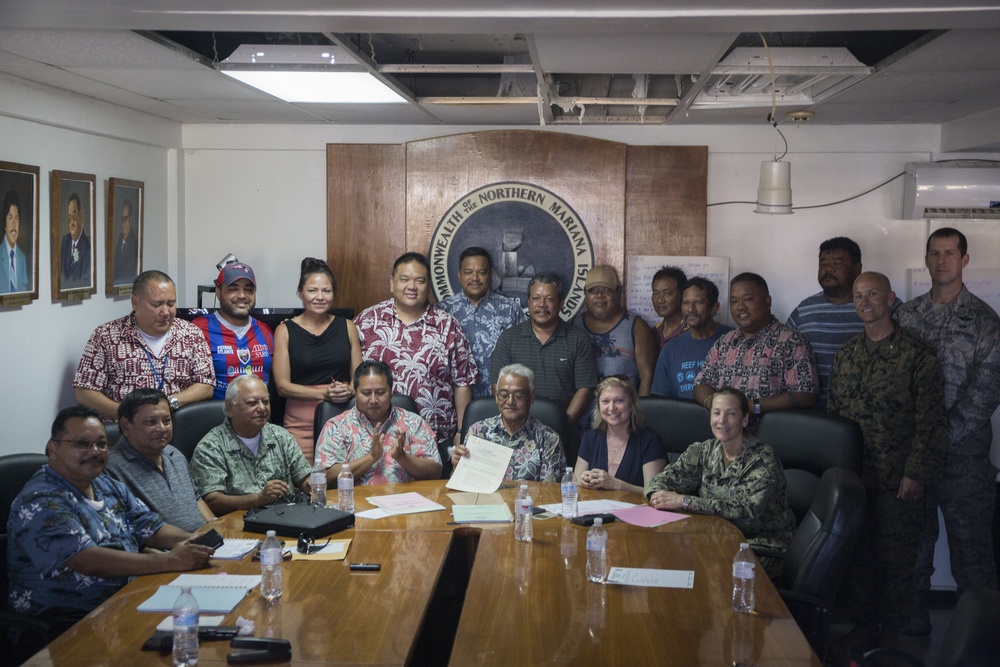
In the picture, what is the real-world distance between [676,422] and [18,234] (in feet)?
11.2

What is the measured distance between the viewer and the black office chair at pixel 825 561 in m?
3.21

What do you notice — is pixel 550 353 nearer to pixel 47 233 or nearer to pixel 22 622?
pixel 47 233

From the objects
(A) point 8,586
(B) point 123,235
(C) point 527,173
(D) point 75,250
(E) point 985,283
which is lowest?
(A) point 8,586

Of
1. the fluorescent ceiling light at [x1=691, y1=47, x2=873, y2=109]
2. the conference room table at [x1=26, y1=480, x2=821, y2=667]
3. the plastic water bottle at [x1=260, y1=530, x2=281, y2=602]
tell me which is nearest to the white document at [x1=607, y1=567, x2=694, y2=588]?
the conference room table at [x1=26, y1=480, x2=821, y2=667]

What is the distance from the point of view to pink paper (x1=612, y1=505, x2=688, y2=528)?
3.80m

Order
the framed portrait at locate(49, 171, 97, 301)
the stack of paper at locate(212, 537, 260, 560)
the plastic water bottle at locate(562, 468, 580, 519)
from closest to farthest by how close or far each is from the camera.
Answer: the stack of paper at locate(212, 537, 260, 560)
the plastic water bottle at locate(562, 468, 580, 519)
the framed portrait at locate(49, 171, 97, 301)

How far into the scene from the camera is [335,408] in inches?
193

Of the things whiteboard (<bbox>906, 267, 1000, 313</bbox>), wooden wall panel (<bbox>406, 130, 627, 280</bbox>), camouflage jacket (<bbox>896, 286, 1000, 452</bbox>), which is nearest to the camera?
camouflage jacket (<bbox>896, 286, 1000, 452</bbox>)

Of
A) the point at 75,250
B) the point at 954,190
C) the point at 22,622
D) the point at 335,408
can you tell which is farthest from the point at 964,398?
the point at 75,250

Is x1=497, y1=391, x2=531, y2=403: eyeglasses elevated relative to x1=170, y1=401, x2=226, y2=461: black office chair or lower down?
elevated

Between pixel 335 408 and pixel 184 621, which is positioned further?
pixel 335 408

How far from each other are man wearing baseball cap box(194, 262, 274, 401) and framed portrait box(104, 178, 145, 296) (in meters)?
0.85

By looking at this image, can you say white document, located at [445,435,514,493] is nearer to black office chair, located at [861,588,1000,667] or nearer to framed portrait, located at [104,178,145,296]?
black office chair, located at [861,588,1000,667]

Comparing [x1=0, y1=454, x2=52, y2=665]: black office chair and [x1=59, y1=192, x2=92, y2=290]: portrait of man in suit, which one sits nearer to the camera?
[x1=0, y1=454, x2=52, y2=665]: black office chair
